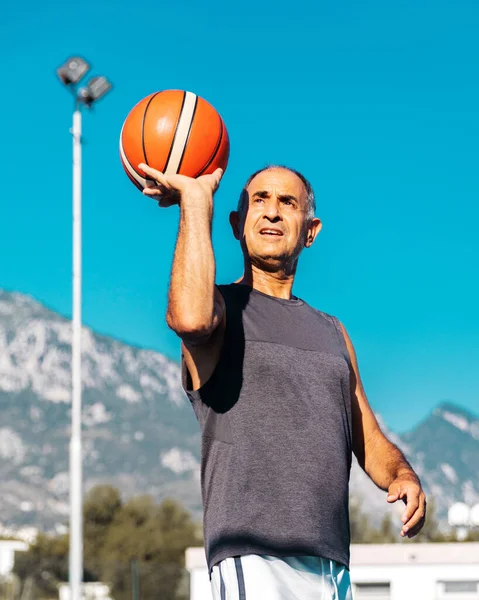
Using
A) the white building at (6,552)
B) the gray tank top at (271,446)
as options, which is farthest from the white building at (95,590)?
the gray tank top at (271,446)

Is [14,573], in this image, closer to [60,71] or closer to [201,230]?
[60,71]

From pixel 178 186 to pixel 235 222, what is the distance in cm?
58

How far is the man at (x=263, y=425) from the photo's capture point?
10.1 feet

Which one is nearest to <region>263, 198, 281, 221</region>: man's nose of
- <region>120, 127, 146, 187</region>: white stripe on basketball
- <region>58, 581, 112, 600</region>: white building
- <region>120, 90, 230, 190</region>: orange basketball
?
<region>120, 90, 230, 190</region>: orange basketball

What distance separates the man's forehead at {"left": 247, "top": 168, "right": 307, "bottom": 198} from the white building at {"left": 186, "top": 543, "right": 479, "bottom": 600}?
18.7m

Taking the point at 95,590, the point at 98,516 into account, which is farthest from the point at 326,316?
the point at 98,516

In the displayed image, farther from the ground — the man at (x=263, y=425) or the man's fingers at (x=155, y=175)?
the man's fingers at (x=155, y=175)

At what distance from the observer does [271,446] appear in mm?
3146

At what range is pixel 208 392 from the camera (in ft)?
10.6

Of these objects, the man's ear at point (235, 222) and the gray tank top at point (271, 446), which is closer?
the gray tank top at point (271, 446)

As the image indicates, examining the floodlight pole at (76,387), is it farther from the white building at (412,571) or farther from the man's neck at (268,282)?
the man's neck at (268,282)

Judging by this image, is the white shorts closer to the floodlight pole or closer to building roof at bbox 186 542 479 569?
the floodlight pole

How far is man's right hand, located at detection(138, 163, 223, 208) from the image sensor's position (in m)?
3.17

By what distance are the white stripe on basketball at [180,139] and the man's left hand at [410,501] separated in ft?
4.41
